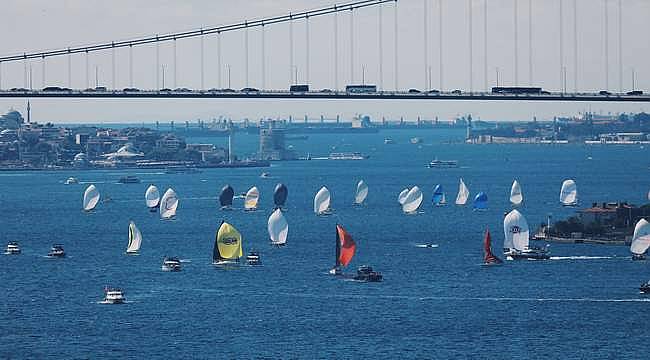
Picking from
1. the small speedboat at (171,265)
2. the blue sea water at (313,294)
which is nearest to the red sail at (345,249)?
the blue sea water at (313,294)

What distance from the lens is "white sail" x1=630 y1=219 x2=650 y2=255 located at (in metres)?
68.2

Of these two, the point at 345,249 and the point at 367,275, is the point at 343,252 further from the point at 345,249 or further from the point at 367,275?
the point at 367,275

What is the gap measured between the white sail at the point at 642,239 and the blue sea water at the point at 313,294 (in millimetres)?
1203

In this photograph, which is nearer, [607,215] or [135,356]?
[135,356]

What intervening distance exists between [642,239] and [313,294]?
15.9 m

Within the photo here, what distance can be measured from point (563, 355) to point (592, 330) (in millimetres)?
4311

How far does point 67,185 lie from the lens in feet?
460

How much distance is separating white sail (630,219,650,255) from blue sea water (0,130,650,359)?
1203 millimetres

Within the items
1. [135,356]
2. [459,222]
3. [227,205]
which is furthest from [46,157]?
[135,356]

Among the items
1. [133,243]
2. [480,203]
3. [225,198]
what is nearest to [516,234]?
[133,243]

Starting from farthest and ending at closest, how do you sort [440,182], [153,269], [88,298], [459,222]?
[440,182] → [459,222] → [153,269] → [88,298]

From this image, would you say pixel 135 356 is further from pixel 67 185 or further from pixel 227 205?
pixel 67 185

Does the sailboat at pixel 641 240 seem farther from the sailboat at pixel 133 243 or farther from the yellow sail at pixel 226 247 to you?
the sailboat at pixel 133 243

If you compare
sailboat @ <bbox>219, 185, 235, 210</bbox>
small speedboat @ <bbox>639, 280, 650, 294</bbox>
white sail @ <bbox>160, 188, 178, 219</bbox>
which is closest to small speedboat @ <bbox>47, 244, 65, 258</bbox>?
white sail @ <bbox>160, 188, 178, 219</bbox>
